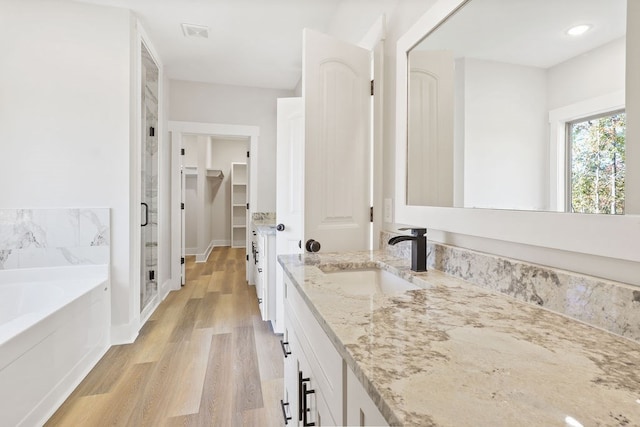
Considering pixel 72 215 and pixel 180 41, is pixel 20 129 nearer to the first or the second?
pixel 72 215

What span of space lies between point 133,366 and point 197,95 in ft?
10.8

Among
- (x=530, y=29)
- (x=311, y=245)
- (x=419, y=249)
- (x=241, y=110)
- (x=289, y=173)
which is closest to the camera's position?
(x=530, y=29)

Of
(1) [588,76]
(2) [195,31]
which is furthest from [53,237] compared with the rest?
(1) [588,76]

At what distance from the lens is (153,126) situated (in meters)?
3.31

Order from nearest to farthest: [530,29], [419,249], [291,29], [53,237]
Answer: [530,29], [419,249], [53,237], [291,29]

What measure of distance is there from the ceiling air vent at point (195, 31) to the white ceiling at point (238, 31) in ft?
0.15

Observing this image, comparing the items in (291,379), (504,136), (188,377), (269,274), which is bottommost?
(188,377)

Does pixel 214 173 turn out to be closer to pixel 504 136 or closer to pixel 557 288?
pixel 504 136

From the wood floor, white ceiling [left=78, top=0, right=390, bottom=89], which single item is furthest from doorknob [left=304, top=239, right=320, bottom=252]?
white ceiling [left=78, top=0, right=390, bottom=89]

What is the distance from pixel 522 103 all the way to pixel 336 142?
0.91 meters

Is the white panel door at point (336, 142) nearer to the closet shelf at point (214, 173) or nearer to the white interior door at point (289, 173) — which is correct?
the white interior door at point (289, 173)

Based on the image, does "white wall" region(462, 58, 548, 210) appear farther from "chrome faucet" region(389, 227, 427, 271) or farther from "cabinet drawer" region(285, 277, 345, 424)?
"cabinet drawer" region(285, 277, 345, 424)

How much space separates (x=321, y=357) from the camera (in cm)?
80

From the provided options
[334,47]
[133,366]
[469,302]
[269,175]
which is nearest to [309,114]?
[334,47]
